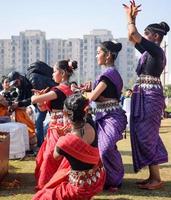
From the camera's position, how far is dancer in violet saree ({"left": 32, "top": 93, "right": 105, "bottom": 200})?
4.05 m

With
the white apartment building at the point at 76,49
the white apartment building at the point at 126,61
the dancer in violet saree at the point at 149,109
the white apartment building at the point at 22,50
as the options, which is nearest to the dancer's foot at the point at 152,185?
the dancer in violet saree at the point at 149,109

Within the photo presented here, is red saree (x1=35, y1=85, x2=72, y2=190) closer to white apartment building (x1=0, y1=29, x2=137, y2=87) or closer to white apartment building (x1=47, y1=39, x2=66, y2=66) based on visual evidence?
white apartment building (x1=0, y1=29, x2=137, y2=87)

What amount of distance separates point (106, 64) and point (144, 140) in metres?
1.02

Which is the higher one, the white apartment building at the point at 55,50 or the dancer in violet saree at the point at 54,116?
the white apartment building at the point at 55,50

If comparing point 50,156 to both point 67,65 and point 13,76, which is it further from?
point 13,76

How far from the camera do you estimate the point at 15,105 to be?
28.1ft

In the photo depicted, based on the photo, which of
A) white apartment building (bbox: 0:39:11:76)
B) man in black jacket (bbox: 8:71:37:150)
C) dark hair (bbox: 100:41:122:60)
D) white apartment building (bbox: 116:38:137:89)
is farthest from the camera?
white apartment building (bbox: 0:39:11:76)

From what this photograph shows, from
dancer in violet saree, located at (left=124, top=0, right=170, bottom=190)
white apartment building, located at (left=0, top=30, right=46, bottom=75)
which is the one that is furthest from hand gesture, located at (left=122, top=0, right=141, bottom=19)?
white apartment building, located at (left=0, top=30, right=46, bottom=75)

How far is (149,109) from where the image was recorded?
18.7 feet

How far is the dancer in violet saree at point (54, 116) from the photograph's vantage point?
540 cm

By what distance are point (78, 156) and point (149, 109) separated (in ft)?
6.18

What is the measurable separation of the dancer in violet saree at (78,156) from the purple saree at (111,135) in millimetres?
1317

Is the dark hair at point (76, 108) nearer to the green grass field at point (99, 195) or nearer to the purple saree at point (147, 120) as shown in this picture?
the green grass field at point (99, 195)

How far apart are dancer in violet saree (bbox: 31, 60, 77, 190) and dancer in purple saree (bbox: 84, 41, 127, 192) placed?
0.34 metres
